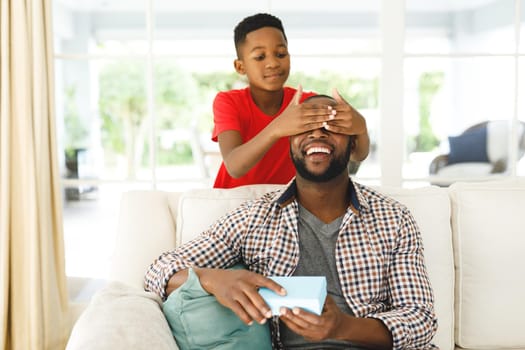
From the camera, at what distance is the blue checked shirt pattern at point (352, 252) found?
73.5 inches

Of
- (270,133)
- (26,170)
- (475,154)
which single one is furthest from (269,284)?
(475,154)

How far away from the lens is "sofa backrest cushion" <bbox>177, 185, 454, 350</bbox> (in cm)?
212

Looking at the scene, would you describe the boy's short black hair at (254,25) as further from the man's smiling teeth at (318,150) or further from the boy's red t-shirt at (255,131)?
the man's smiling teeth at (318,150)

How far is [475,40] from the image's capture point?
3076 mm

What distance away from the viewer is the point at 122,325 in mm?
1593

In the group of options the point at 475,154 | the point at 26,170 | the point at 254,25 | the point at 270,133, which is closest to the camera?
the point at 270,133

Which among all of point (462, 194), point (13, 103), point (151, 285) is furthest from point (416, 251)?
point (13, 103)

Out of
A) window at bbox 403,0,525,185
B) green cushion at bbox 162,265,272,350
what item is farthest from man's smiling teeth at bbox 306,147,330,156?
window at bbox 403,0,525,185

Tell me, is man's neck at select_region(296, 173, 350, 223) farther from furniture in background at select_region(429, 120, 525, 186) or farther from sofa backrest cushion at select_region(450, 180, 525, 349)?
furniture in background at select_region(429, 120, 525, 186)

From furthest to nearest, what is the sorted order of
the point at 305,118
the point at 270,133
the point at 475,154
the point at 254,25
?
the point at 475,154 < the point at 254,25 < the point at 270,133 < the point at 305,118

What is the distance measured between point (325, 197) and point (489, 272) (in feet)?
1.90

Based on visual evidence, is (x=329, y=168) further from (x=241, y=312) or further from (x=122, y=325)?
(x=122, y=325)

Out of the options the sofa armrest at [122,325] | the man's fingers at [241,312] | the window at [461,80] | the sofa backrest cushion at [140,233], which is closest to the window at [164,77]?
the window at [461,80]

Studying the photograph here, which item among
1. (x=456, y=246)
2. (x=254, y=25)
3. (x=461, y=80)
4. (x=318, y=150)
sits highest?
(x=254, y=25)
